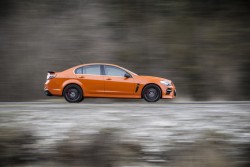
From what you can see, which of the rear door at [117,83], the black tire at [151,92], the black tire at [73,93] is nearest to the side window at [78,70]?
the black tire at [73,93]

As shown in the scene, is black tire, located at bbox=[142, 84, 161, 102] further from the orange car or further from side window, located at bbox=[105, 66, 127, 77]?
side window, located at bbox=[105, 66, 127, 77]

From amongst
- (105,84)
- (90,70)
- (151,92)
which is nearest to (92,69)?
(90,70)

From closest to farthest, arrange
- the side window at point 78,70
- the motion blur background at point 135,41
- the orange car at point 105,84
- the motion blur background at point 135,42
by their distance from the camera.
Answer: the orange car at point 105,84 → the side window at point 78,70 → the motion blur background at point 135,42 → the motion blur background at point 135,41

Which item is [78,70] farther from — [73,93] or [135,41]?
[135,41]

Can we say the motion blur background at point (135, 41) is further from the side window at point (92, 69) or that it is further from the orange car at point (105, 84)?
the side window at point (92, 69)

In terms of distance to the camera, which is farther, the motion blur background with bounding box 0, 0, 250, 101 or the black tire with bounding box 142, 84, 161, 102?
the motion blur background with bounding box 0, 0, 250, 101

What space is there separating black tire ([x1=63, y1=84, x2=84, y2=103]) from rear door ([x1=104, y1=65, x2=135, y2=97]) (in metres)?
0.88

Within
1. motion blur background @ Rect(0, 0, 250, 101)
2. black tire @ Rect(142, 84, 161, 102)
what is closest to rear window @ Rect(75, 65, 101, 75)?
black tire @ Rect(142, 84, 161, 102)

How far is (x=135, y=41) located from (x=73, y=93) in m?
7.07

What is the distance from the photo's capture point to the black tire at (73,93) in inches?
601

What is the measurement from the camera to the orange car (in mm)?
15242

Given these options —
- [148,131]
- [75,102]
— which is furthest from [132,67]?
[148,131]

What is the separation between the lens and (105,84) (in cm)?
1532

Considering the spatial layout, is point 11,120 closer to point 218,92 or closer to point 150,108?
point 150,108
